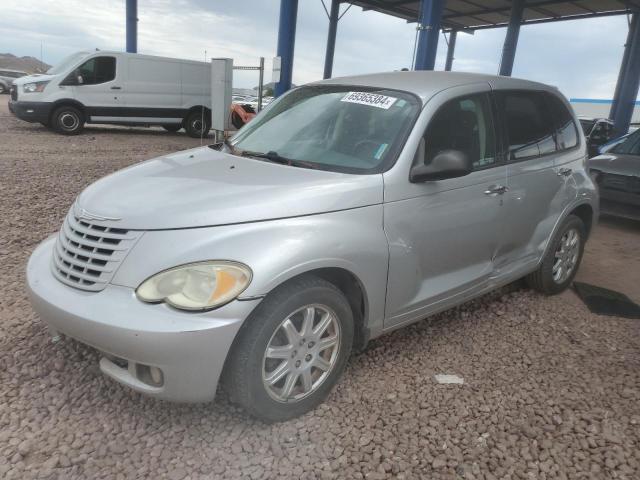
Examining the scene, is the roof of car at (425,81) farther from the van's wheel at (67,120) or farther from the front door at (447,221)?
the van's wheel at (67,120)

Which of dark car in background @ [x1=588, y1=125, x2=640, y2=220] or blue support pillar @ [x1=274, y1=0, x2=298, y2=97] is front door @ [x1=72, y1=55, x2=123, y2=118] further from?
dark car in background @ [x1=588, y1=125, x2=640, y2=220]

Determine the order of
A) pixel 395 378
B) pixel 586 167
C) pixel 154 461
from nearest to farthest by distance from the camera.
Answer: pixel 154 461
pixel 395 378
pixel 586 167

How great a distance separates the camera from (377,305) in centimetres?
283

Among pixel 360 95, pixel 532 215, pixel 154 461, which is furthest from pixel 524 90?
pixel 154 461

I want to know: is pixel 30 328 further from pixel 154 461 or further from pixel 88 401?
pixel 154 461

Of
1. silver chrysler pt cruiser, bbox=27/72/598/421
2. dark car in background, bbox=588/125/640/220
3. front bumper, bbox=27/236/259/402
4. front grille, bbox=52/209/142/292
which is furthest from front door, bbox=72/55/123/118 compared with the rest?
front bumper, bbox=27/236/259/402

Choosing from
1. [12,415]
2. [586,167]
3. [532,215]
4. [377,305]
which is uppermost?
[586,167]

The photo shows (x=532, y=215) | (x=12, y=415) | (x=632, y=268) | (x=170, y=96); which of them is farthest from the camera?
(x=170, y=96)

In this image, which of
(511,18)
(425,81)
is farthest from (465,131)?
(511,18)

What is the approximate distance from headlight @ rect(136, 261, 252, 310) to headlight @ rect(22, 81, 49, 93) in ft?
40.3

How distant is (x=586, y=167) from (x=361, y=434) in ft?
10.5

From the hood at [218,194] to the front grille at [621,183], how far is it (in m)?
5.40

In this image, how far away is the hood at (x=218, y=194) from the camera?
7.86 feet

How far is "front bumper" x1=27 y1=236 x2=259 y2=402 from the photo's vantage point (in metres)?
2.15
